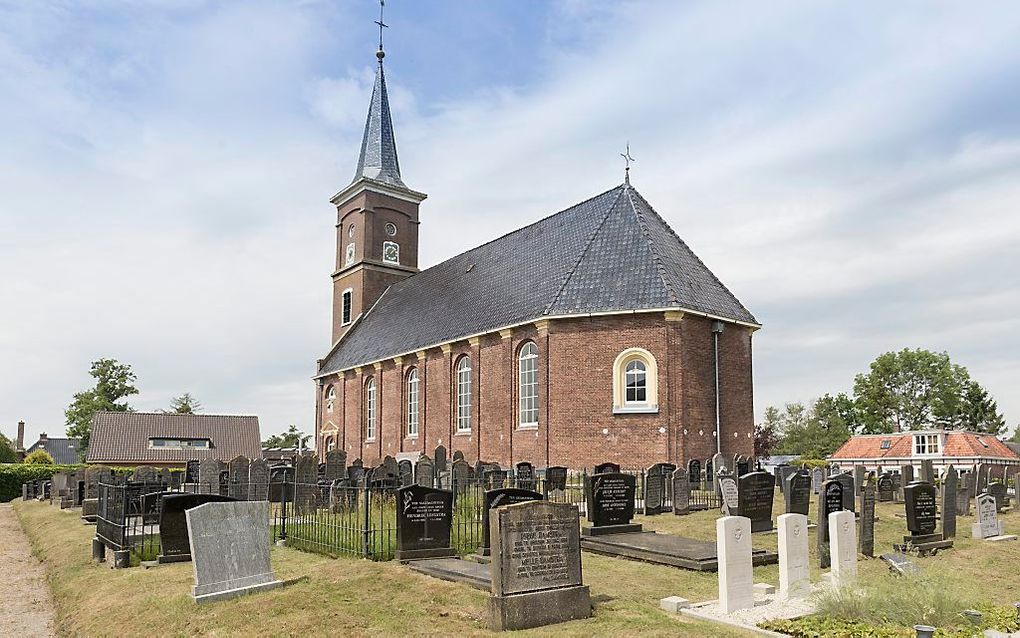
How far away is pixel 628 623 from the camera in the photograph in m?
8.34

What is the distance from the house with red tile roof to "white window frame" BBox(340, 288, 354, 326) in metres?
29.0

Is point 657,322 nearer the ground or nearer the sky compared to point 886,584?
nearer the sky

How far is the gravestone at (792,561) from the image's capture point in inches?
374

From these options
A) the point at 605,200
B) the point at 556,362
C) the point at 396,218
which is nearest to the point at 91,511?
the point at 556,362

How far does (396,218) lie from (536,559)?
39.1 m

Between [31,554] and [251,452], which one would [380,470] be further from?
[251,452]

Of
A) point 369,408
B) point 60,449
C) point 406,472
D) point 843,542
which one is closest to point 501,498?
point 843,542

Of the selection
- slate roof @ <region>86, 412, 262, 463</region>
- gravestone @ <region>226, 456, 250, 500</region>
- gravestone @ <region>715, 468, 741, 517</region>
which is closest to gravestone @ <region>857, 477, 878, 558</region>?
gravestone @ <region>715, 468, 741, 517</region>

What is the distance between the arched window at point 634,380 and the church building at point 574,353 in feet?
0.12

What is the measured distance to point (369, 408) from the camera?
4119 centimetres

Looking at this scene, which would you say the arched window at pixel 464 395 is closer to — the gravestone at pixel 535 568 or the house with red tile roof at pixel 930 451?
the gravestone at pixel 535 568

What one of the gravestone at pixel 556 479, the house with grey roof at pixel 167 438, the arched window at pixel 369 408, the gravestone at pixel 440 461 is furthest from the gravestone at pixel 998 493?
the house with grey roof at pixel 167 438

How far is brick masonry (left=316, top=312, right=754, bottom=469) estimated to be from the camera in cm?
2606

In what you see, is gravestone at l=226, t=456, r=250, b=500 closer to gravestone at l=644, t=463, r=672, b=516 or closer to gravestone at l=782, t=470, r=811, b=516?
gravestone at l=644, t=463, r=672, b=516
